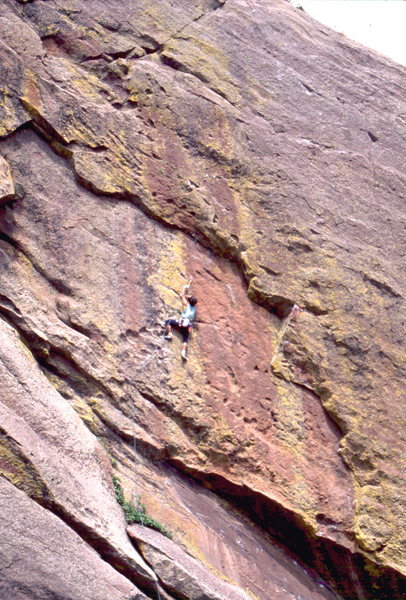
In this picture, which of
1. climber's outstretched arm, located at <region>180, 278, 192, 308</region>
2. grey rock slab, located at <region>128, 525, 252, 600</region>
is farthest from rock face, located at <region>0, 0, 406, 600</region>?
climber's outstretched arm, located at <region>180, 278, 192, 308</region>

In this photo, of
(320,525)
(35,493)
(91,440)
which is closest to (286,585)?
(320,525)

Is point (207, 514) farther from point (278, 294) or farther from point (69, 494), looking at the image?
point (278, 294)

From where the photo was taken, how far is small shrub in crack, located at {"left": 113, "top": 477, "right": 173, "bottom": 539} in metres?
11.1

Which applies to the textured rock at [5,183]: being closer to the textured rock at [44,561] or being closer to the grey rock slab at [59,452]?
the grey rock slab at [59,452]

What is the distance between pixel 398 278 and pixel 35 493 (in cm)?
988

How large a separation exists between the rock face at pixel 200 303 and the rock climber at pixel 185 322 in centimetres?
24

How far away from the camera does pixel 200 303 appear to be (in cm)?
1438

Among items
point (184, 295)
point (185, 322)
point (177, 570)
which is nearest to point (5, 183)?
point (184, 295)

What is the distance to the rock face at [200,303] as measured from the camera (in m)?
11.5

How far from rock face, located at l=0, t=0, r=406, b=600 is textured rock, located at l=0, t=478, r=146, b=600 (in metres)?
0.12

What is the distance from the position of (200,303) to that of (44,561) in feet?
21.9

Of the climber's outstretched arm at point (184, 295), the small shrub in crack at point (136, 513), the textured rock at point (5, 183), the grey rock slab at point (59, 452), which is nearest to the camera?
the grey rock slab at point (59, 452)

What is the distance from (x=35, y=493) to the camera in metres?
9.46

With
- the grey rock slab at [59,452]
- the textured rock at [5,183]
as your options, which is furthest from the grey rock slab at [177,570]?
the textured rock at [5,183]
